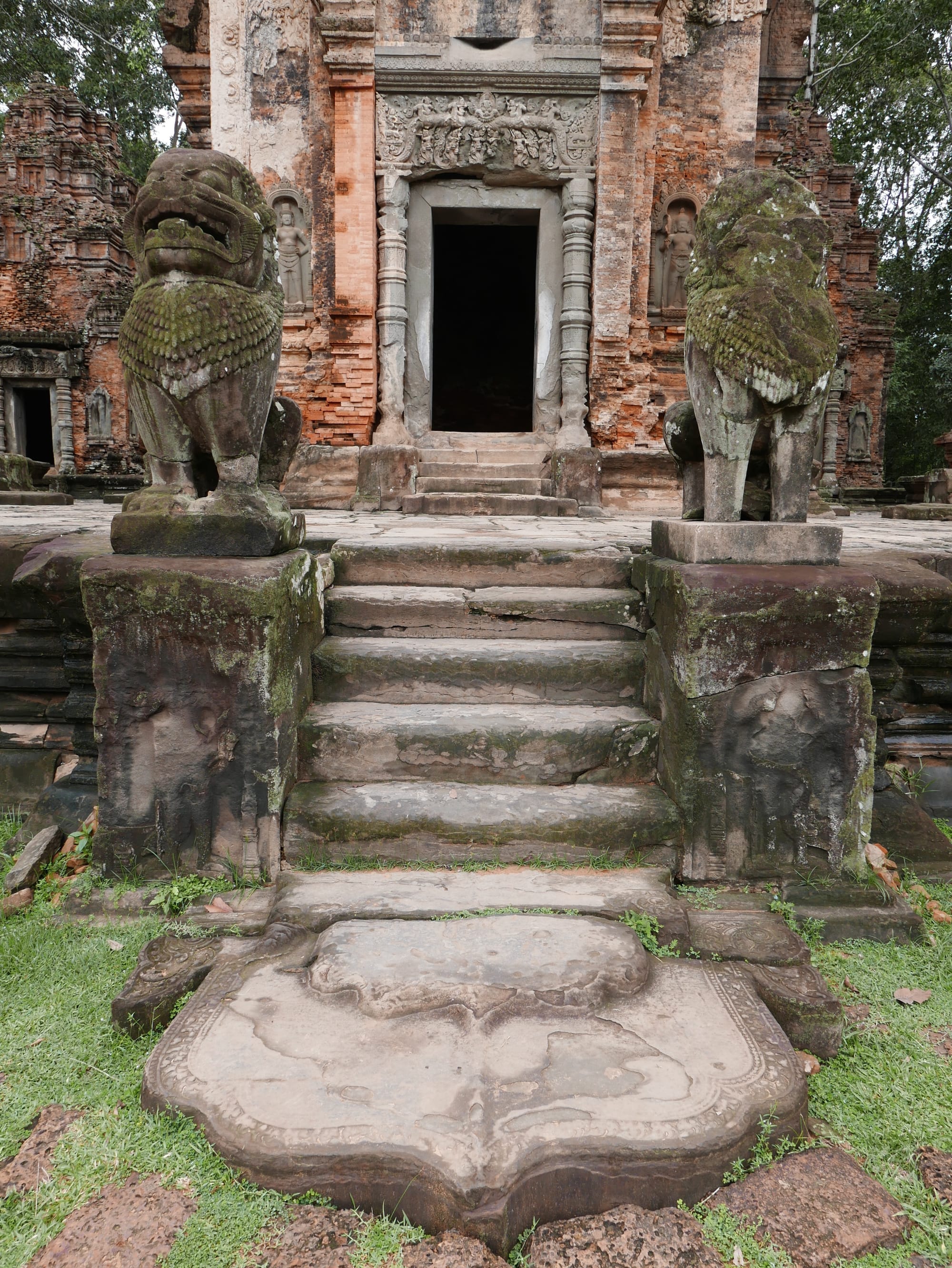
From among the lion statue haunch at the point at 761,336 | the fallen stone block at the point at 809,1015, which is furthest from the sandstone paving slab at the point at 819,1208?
the lion statue haunch at the point at 761,336

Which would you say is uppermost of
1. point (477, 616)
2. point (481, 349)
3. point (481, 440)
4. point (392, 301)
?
point (481, 349)

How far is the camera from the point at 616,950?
220cm

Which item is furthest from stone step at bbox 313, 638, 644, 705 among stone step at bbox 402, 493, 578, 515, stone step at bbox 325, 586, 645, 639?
stone step at bbox 402, 493, 578, 515

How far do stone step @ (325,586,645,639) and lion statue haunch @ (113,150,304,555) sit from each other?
1.78 ft

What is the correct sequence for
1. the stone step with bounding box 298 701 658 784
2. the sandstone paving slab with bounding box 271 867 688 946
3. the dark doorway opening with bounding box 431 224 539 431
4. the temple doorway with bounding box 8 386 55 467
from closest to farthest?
the sandstone paving slab with bounding box 271 867 688 946, the stone step with bounding box 298 701 658 784, the dark doorway opening with bounding box 431 224 539 431, the temple doorway with bounding box 8 386 55 467

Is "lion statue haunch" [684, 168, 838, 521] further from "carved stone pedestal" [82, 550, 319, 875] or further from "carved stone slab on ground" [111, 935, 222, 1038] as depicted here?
"carved stone slab on ground" [111, 935, 222, 1038]

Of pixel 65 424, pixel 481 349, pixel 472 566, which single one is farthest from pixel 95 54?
pixel 472 566

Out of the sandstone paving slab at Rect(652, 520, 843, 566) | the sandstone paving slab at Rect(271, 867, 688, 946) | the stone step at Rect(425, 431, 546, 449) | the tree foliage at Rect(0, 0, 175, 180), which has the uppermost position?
the tree foliage at Rect(0, 0, 175, 180)

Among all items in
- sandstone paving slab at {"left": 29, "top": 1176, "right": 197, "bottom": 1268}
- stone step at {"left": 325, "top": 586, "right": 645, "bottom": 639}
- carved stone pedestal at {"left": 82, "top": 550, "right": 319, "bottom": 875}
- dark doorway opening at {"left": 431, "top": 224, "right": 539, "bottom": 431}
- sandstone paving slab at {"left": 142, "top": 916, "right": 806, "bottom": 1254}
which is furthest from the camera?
dark doorway opening at {"left": 431, "top": 224, "right": 539, "bottom": 431}

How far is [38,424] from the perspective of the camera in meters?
18.6

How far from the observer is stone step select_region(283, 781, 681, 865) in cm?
273

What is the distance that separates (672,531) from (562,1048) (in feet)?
6.06

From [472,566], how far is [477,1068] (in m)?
2.27

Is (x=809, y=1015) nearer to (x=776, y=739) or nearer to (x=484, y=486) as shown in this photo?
(x=776, y=739)
